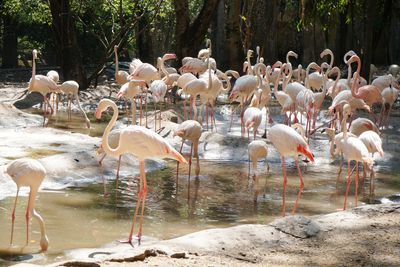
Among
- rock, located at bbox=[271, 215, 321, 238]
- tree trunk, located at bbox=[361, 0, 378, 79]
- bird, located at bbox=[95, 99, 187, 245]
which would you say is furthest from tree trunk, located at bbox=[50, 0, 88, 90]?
rock, located at bbox=[271, 215, 321, 238]

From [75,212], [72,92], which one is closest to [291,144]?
[75,212]

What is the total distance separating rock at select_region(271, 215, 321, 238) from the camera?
5492 mm

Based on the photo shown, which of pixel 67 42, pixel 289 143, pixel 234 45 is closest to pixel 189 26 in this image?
pixel 234 45

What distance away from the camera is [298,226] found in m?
5.57

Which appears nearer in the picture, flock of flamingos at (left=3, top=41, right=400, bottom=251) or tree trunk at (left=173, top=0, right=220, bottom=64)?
flock of flamingos at (left=3, top=41, right=400, bottom=251)

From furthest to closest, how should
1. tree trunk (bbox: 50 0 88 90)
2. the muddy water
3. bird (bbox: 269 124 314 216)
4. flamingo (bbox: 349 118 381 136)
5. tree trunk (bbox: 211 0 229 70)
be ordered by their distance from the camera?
tree trunk (bbox: 211 0 229 70) → tree trunk (bbox: 50 0 88 90) → flamingo (bbox: 349 118 381 136) → bird (bbox: 269 124 314 216) → the muddy water

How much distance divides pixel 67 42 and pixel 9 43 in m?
10.7

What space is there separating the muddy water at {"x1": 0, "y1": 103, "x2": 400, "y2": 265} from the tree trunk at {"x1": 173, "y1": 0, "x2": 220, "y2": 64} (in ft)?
24.6

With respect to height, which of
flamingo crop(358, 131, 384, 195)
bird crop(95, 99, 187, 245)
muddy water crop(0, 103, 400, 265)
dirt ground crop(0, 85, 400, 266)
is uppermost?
→ bird crop(95, 99, 187, 245)

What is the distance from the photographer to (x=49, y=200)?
762cm

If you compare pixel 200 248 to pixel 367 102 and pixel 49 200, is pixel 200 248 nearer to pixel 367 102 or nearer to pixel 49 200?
pixel 49 200

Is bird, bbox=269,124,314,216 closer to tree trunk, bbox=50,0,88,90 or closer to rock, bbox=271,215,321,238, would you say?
rock, bbox=271,215,321,238

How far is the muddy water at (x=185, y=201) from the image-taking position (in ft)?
20.9

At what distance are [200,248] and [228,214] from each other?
7.94 feet
